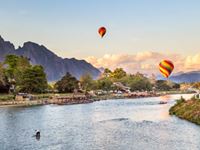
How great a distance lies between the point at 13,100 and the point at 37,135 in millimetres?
85875

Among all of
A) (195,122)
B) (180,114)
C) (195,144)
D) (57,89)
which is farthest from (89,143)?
(57,89)

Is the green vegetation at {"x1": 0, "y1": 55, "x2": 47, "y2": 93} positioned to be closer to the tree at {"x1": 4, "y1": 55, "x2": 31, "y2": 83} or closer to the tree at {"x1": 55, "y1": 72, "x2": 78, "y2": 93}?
the tree at {"x1": 4, "y1": 55, "x2": 31, "y2": 83}

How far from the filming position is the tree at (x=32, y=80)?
15112 cm

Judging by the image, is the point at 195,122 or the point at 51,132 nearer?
the point at 51,132

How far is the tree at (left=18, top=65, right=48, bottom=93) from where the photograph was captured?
151 m

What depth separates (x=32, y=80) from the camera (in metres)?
152

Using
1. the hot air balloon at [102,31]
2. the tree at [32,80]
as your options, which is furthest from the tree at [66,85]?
the hot air balloon at [102,31]

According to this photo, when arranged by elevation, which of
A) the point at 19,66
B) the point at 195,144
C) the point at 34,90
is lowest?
the point at 195,144

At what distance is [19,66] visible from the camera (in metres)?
163

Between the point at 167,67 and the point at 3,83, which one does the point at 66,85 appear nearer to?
the point at 3,83

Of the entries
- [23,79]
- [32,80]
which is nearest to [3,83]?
[23,79]

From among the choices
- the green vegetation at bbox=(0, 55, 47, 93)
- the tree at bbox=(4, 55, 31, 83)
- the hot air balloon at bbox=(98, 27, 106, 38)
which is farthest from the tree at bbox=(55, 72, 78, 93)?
the hot air balloon at bbox=(98, 27, 106, 38)

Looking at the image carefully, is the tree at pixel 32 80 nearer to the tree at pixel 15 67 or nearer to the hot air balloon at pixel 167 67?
the tree at pixel 15 67

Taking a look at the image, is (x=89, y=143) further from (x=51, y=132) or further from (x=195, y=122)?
(x=195, y=122)
